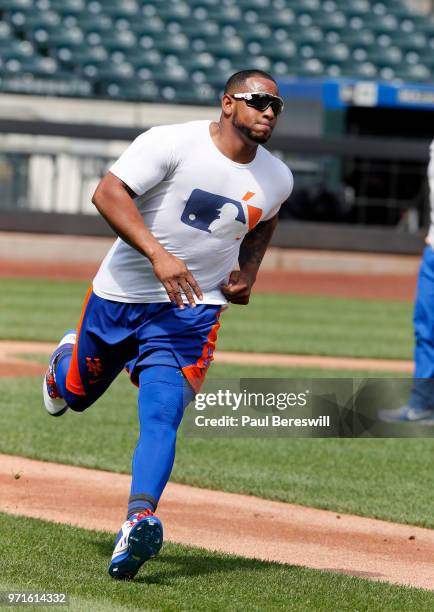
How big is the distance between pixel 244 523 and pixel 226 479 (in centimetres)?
108

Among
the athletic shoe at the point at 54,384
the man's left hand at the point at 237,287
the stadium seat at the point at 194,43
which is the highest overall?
the man's left hand at the point at 237,287

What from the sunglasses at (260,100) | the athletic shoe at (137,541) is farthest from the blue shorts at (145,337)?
the sunglasses at (260,100)

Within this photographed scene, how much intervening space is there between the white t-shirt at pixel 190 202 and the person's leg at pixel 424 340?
368cm

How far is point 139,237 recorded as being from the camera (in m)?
4.58

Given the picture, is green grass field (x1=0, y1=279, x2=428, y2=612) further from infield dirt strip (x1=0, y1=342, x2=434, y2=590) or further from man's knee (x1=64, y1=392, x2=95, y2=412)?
man's knee (x1=64, y1=392, x2=95, y2=412)

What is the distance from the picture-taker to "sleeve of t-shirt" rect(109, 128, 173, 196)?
466cm

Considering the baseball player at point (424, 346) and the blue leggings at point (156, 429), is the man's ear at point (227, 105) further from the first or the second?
the baseball player at point (424, 346)

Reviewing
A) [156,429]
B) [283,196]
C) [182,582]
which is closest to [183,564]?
[182,582]

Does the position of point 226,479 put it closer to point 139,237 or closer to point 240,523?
point 240,523

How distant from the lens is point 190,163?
4.74 metres

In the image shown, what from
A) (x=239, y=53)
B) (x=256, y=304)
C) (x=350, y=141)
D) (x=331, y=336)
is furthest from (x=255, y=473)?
(x=239, y=53)

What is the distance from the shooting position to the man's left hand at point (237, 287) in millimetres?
5039

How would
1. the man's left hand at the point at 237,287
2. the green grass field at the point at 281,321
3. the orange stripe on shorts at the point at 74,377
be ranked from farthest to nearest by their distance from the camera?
1. the green grass field at the point at 281,321
2. the orange stripe on shorts at the point at 74,377
3. the man's left hand at the point at 237,287

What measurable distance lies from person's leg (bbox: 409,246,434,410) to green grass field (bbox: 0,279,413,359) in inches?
186
